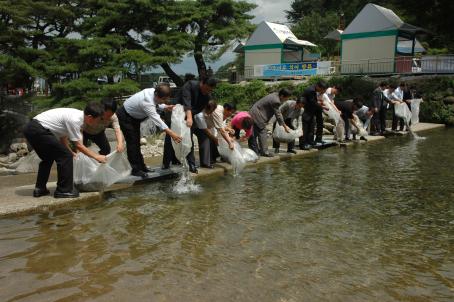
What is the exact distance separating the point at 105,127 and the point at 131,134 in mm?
538

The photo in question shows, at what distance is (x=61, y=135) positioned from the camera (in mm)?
5031

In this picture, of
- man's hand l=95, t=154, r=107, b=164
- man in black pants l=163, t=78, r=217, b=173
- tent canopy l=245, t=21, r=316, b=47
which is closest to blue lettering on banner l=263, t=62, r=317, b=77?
tent canopy l=245, t=21, r=316, b=47

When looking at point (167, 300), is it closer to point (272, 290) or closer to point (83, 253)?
point (272, 290)

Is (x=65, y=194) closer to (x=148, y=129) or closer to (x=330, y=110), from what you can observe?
(x=330, y=110)

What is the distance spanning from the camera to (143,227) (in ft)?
14.4

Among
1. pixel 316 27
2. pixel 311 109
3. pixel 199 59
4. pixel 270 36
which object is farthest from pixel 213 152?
pixel 316 27

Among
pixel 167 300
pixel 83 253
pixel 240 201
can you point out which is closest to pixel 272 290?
pixel 167 300

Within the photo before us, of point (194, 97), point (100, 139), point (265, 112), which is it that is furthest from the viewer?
point (265, 112)

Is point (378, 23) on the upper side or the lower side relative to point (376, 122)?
upper

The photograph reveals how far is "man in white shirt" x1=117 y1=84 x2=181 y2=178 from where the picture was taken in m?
5.88

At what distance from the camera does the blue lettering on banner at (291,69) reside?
25.3 m

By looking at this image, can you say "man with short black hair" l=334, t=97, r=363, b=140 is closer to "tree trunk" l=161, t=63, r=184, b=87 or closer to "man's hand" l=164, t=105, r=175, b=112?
"man's hand" l=164, t=105, r=175, b=112

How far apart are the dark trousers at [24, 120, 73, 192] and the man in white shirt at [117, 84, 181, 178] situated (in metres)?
1.34

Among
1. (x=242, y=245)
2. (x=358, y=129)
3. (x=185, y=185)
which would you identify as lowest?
(x=242, y=245)
